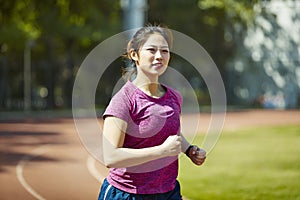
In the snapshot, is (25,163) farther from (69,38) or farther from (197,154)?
(69,38)

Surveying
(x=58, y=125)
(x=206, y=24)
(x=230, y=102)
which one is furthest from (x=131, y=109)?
(x=230, y=102)

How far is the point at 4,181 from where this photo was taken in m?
12.4

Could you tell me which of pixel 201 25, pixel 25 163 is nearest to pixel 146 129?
pixel 25 163

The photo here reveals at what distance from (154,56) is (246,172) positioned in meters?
10.7

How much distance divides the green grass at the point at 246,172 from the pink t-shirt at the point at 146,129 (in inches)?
157

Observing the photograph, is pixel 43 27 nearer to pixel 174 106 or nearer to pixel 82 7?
pixel 82 7

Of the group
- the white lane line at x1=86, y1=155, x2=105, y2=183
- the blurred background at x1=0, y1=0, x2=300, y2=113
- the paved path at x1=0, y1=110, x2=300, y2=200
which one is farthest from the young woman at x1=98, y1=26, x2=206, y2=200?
the blurred background at x1=0, y1=0, x2=300, y2=113

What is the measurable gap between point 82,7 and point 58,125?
741 cm

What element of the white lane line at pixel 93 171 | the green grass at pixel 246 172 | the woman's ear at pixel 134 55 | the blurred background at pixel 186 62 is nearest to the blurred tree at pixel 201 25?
the blurred background at pixel 186 62

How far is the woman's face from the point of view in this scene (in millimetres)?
3410

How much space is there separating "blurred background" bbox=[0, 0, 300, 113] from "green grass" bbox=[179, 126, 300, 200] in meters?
24.5

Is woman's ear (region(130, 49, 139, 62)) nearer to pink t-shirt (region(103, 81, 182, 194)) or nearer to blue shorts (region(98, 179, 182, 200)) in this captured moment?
pink t-shirt (region(103, 81, 182, 194))

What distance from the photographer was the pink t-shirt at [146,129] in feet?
11.1

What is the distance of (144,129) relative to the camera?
3395 mm
